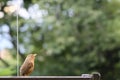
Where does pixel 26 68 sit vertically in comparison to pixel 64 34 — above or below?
above

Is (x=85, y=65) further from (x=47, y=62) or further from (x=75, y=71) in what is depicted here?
(x=47, y=62)

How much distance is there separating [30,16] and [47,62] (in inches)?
26.2

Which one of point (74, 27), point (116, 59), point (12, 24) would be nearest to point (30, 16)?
point (12, 24)

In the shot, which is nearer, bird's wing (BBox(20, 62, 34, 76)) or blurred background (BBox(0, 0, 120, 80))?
bird's wing (BBox(20, 62, 34, 76))

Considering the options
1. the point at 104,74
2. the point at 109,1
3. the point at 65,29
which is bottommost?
the point at 104,74

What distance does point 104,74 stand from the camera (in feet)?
16.9

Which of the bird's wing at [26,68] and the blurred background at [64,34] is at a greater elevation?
the bird's wing at [26,68]

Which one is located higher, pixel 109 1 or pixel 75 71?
pixel 109 1

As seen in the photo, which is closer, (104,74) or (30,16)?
(30,16)

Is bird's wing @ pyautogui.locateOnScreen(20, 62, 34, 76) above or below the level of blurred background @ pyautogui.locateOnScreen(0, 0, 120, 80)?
above

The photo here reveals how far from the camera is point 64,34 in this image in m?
4.86

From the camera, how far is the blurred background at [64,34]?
15.7 feet

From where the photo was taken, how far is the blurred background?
4773 millimetres

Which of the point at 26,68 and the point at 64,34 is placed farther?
the point at 64,34
